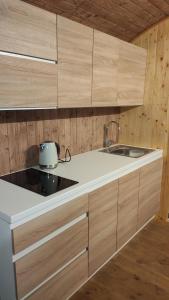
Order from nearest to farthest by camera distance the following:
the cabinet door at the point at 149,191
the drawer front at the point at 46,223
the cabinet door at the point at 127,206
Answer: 1. the drawer front at the point at 46,223
2. the cabinet door at the point at 127,206
3. the cabinet door at the point at 149,191

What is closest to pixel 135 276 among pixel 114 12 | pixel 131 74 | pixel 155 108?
pixel 155 108

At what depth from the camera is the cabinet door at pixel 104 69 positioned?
1.86 m

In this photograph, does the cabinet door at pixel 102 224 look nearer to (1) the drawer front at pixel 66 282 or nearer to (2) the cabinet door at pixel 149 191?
(1) the drawer front at pixel 66 282

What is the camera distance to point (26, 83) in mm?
1399

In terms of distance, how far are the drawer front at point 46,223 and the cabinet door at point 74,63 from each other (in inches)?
28.4

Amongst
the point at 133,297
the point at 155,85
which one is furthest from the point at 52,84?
the point at 133,297

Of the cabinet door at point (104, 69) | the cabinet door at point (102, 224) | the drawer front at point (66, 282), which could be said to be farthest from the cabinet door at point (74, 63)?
the drawer front at point (66, 282)

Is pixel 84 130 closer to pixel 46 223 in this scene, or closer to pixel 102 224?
pixel 102 224

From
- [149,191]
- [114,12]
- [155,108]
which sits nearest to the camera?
[114,12]

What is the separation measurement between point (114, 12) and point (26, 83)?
3.82 feet

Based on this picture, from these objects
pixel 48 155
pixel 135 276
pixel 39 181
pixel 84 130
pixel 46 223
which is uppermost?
pixel 84 130

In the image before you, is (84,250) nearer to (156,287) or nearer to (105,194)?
(105,194)

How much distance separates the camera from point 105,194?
1744 mm

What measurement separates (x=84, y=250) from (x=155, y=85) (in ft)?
6.04
